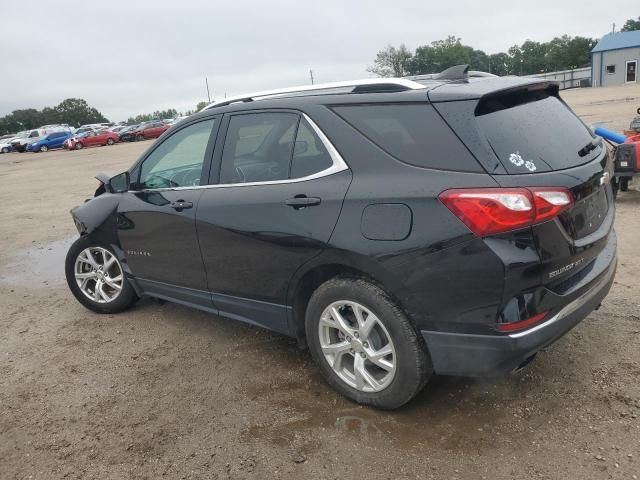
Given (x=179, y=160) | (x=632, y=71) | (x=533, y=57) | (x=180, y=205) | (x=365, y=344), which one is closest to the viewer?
(x=365, y=344)

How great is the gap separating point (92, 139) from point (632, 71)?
186 feet

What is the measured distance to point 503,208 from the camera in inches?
95.3

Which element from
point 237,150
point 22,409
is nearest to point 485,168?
point 237,150

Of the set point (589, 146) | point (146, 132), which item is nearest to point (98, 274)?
point (589, 146)

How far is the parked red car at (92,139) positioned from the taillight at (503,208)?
4178 cm

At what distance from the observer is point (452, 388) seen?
3240 mm

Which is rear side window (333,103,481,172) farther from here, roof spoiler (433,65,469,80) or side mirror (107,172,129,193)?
side mirror (107,172,129,193)

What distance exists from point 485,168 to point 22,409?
321 centimetres

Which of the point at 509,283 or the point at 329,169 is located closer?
the point at 509,283

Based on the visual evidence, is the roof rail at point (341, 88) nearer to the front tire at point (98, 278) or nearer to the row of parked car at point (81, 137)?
the front tire at point (98, 278)

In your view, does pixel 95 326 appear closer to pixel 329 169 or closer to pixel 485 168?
pixel 329 169

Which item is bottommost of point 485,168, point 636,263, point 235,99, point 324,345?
point 636,263

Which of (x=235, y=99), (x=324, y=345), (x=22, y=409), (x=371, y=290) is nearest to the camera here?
(x=371, y=290)

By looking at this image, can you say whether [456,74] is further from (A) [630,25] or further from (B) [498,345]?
(A) [630,25]
